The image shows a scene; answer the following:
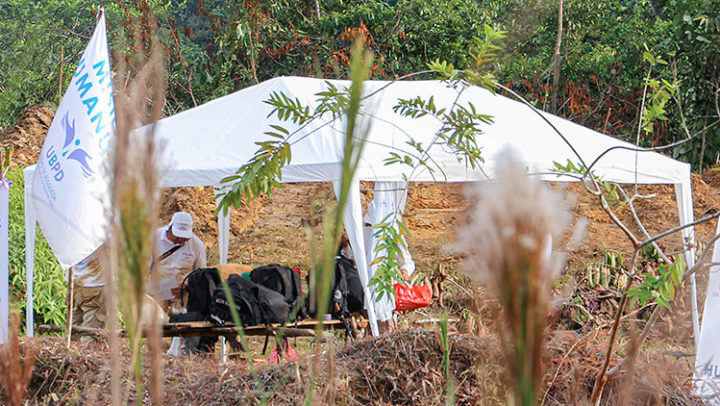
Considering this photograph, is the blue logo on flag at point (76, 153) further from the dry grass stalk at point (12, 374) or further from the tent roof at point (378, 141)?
the dry grass stalk at point (12, 374)

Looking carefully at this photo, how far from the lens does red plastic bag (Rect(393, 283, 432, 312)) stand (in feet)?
20.9

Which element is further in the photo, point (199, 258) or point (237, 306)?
point (199, 258)

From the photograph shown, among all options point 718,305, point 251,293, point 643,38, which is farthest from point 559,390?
point 643,38

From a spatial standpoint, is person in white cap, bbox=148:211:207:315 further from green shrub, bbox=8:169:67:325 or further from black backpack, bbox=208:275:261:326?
green shrub, bbox=8:169:67:325

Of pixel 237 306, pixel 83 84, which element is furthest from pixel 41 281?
pixel 83 84

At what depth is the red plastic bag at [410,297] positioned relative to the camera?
20.9 ft

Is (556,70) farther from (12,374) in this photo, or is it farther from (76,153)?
(12,374)

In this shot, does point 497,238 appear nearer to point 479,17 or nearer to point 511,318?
point 511,318

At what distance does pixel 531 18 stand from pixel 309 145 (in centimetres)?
1090

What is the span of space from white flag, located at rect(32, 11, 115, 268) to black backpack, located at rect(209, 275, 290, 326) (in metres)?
1.68

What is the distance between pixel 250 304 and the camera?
5648 mm

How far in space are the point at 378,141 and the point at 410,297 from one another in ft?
4.24

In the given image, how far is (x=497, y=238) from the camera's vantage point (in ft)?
1.18

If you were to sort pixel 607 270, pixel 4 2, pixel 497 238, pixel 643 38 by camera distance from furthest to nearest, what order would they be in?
pixel 4 2
pixel 643 38
pixel 607 270
pixel 497 238
